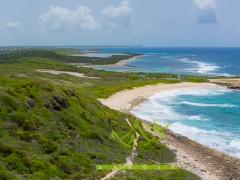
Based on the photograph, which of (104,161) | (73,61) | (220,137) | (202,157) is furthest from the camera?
(73,61)

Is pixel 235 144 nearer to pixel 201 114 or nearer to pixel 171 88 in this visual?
pixel 201 114

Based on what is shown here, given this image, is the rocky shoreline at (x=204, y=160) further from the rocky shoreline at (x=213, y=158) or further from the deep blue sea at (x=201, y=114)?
the deep blue sea at (x=201, y=114)

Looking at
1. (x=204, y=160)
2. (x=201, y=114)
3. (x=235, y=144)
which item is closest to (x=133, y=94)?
(x=201, y=114)

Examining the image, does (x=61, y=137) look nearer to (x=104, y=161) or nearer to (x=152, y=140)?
(x=104, y=161)

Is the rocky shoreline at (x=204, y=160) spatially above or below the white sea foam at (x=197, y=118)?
above

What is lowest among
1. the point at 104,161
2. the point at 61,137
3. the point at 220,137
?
the point at 220,137

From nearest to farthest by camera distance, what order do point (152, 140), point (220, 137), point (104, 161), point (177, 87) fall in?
point (104, 161), point (152, 140), point (220, 137), point (177, 87)

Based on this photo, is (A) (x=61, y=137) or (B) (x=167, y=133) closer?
(A) (x=61, y=137)

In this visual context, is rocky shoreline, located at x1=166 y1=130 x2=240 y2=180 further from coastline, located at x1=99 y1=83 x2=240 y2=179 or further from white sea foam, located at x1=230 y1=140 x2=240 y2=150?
white sea foam, located at x1=230 y1=140 x2=240 y2=150

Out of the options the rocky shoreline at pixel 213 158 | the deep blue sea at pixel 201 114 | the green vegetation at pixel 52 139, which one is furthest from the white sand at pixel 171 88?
the deep blue sea at pixel 201 114

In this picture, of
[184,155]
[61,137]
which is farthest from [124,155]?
[184,155]

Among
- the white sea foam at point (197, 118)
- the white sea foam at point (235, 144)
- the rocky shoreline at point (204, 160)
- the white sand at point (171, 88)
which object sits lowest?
the white sea foam at point (235, 144)
